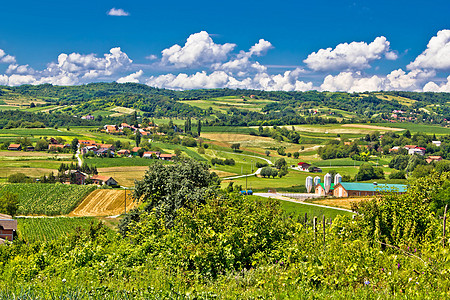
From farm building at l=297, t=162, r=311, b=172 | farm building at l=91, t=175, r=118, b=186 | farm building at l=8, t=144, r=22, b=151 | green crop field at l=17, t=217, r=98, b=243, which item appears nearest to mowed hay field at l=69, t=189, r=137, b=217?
green crop field at l=17, t=217, r=98, b=243

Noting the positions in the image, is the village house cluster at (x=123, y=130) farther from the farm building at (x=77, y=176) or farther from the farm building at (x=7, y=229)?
the farm building at (x=7, y=229)

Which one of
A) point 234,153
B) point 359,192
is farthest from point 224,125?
point 359,192

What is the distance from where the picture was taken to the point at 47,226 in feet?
150

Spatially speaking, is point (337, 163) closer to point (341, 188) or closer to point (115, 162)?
point (341, 188)

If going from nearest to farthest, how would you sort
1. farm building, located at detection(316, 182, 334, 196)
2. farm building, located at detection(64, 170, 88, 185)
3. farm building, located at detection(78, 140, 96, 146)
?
1. farm building, located at detection(316, 182, 334, 196)
2. farm building, located at detection(64, 170, 88, 185)
3. farm building, located at detection(78, 140, 96, 146)

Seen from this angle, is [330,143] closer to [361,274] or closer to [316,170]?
[316,170]

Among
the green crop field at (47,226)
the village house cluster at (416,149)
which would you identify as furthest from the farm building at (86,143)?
the village house cluster at (416,149)

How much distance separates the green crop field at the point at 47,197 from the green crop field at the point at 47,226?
25.4 feet

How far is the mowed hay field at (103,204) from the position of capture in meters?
55.8

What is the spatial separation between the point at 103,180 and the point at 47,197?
17680 millimetres

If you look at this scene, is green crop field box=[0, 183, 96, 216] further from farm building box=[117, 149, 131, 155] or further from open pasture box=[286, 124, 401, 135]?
open pasture box=[286, 124, 401, 135]

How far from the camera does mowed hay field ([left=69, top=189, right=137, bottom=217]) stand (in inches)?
2196

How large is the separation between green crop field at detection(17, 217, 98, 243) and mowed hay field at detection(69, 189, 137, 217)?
5061 millimetres

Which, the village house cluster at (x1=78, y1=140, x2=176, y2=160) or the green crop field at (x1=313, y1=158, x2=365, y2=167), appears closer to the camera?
the green crop field at (x1=313, y1=158, x2=365, y2=167)
